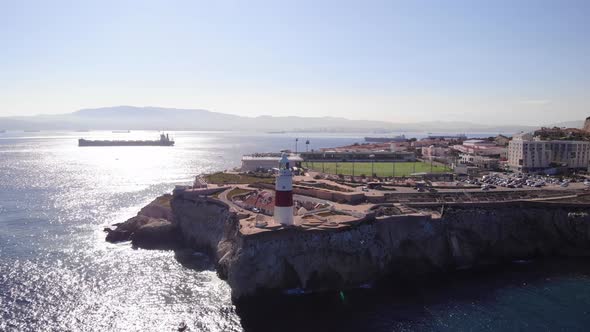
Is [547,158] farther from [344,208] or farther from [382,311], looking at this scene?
[382,311]

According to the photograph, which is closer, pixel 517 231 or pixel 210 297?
pixel 210 297

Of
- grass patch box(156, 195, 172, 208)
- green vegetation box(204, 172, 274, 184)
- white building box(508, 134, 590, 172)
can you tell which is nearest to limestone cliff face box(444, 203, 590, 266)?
green vegetation box(204, 172, 274, 184)

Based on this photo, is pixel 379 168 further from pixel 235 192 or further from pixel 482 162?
pixel 235 192

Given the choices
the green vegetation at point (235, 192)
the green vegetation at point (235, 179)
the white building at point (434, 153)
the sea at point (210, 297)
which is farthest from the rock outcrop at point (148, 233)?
the white building at point (434, 153)

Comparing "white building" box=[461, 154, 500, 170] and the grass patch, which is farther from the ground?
"white building" box=[461, 154, 500, 170]

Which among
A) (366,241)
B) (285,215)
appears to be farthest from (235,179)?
(366,241)

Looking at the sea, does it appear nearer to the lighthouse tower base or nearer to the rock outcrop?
the rock outcrop
